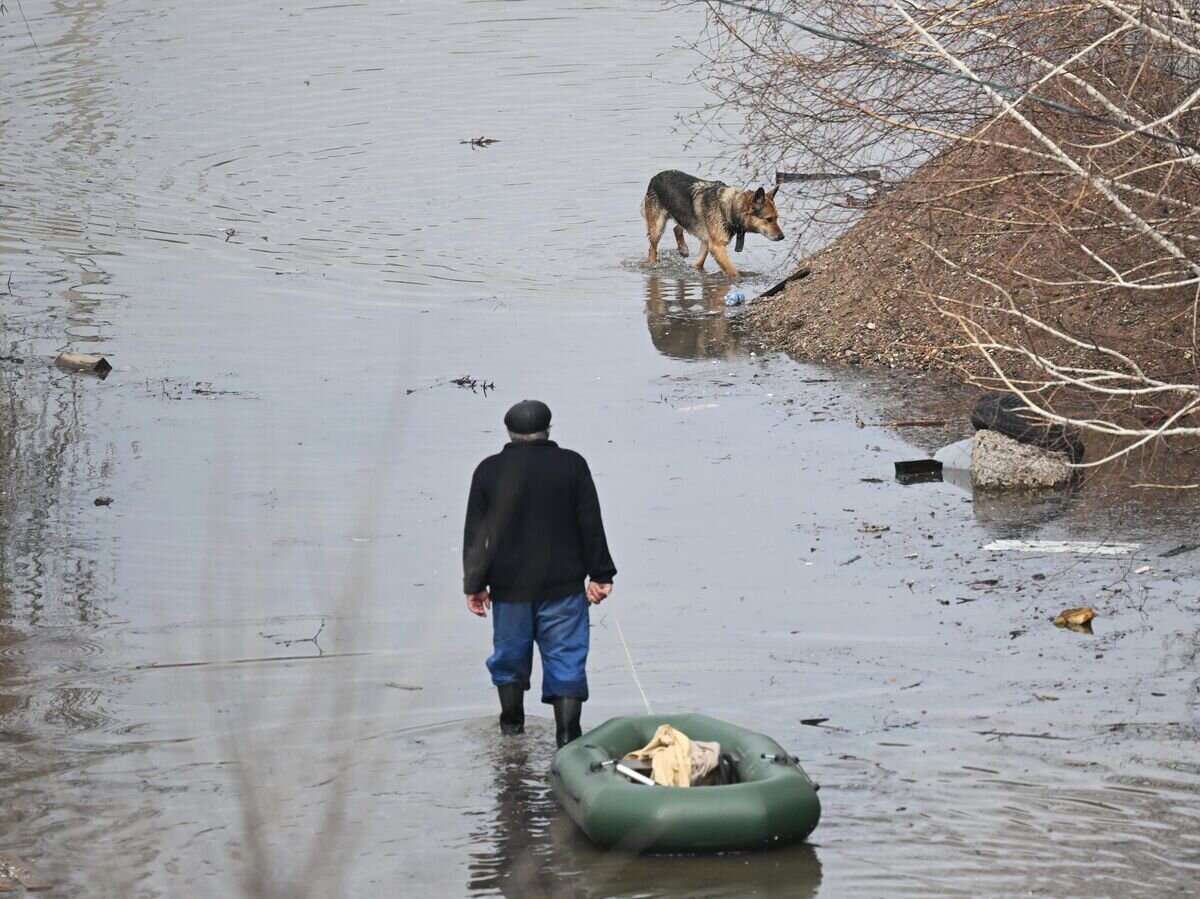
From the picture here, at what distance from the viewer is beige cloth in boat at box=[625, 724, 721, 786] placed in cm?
671

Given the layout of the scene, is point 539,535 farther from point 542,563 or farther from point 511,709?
point 511,709

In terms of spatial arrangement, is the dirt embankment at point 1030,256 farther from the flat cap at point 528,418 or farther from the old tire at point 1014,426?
the flat cap at point 528,418

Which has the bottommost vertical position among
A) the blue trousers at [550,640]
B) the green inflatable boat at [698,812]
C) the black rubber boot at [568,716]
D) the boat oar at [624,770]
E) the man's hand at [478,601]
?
the green inflatable boat at [698,812]

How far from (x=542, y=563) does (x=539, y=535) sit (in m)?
0.12

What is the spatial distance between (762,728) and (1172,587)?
2.88 metres

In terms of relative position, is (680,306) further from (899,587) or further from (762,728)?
(762,728)

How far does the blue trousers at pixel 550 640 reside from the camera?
295 inches

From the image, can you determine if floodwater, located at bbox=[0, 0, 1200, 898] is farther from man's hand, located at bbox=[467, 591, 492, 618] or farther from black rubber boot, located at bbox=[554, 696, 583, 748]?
man's hand, located at bbox=[467, 591, 492, 618]

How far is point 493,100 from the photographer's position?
33688mm

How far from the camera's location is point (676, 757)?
22.1ft

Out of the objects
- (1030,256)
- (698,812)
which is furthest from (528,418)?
(1030,256)

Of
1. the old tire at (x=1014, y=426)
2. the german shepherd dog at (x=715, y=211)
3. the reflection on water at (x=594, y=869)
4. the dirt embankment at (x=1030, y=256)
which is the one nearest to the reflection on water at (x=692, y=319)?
the german shepherd dog at (x=715, y=211)

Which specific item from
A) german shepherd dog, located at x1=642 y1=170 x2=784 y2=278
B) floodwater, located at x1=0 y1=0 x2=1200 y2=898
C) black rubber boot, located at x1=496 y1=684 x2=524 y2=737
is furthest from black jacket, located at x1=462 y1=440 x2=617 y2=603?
german shepherd dog, located at x1=642 y1=170 x2=784 y2=278

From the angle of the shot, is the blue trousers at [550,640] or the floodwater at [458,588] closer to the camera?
the floodwater at [458,588]
